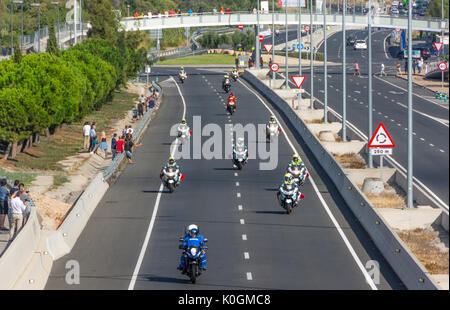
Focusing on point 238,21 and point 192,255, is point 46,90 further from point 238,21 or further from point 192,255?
point 238,21

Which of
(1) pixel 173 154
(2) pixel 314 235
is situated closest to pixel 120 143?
(1) pixel 173 154

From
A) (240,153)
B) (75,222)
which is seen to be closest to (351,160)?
(240,153)

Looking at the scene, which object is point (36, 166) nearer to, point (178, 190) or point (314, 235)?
point (178, 190)

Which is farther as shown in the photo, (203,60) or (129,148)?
(203,60)

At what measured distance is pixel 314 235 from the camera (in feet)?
110

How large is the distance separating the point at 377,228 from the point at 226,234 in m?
5.03

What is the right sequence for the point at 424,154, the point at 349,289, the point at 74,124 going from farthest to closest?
the point at 74,124 < the point at 424,154 < the point at 349,289

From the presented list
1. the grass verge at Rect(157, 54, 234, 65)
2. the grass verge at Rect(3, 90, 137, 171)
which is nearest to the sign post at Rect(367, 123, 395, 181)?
the grass verge at Rect(3, 90, 137, 171)

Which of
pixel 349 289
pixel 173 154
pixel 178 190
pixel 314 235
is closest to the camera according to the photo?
pixel 349 289

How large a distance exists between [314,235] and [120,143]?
20.1 m

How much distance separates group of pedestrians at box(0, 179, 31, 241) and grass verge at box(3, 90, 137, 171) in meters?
20.1

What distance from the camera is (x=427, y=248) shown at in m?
29.7

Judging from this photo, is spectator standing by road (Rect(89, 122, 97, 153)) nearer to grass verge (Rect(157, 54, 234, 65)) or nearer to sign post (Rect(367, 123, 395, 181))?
sign post (Rect(367, 123, 395, 181))

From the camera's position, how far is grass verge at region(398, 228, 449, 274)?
2650 cm
